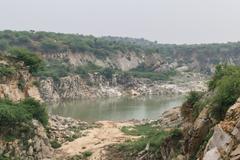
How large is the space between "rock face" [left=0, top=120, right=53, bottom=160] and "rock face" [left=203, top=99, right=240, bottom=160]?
52.4 feet

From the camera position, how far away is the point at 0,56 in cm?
3675

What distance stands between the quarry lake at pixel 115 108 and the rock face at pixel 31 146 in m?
19.3

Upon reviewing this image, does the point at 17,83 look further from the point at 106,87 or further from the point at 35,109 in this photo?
the point at 106,87

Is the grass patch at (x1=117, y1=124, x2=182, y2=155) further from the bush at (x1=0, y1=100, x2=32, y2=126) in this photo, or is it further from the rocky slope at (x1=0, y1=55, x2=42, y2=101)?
the rocky slope at (x1=0, y1=55, x2=42, y2=101)

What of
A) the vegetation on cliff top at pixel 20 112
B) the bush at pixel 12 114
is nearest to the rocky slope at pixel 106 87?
the vegetation on cliff top at pixel 20 112

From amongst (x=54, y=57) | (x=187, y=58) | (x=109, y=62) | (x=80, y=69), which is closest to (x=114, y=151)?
(x=80, y=69)

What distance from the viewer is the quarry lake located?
5284cm

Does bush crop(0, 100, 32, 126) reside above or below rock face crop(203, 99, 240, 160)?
below

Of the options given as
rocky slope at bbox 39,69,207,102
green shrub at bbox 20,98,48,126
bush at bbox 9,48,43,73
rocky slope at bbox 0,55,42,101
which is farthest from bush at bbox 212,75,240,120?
rocky slope at bbox 39,69,207,102

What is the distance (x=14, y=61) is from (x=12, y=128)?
9811mm

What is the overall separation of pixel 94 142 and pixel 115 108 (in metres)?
28.2

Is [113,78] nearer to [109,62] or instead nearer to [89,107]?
[109,62]

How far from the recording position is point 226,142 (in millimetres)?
12836

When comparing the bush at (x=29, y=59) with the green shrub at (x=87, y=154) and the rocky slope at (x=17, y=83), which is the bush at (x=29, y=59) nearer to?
the rocky slope at (x=17, y=83)
